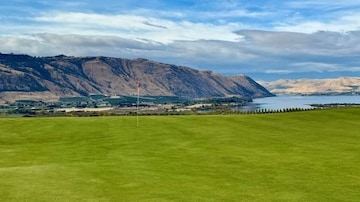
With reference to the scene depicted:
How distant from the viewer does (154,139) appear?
46469mm

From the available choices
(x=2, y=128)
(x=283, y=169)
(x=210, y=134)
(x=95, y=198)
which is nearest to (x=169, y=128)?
(x=210, y=134)

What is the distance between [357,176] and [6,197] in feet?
62.1

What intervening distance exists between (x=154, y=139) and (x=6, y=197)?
26606 millimetres

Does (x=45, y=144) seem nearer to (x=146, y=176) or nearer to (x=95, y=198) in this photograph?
(x=146, y=176)

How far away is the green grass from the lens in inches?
854

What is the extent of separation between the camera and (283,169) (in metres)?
28.5

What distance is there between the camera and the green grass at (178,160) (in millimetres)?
21703

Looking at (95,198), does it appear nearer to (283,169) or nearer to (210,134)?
(283,169)

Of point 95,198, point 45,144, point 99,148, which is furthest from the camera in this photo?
point 45,144

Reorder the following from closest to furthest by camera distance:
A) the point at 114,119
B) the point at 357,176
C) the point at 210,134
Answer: the point at 357,176 → the point at 210,134 → the point at 114,119

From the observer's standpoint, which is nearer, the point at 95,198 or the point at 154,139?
the point at 95,198

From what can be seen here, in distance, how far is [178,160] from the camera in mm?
32562

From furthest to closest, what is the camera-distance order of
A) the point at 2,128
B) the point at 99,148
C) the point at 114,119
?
the point at 114,119 → the point at 2,128 → the point at 99,148

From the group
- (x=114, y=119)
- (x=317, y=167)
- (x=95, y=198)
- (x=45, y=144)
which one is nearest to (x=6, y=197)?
(x=95, y=198)
